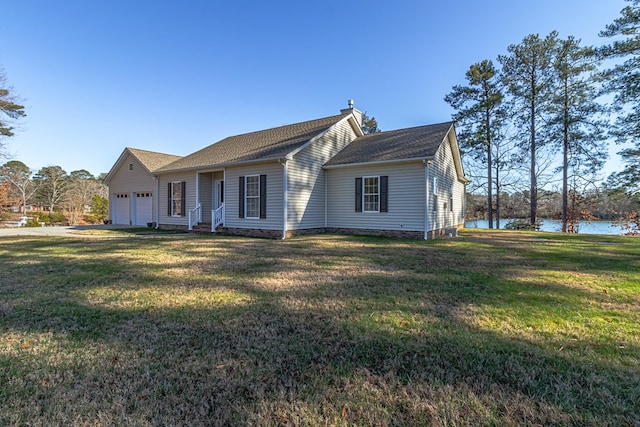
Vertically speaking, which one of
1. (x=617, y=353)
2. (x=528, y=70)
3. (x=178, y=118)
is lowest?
(x=617, y=353)

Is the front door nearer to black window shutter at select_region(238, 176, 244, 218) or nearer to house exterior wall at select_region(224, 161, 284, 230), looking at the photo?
house exterior wall at select_region(224, 161, 284, 230)

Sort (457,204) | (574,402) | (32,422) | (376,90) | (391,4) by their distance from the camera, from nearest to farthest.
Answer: (32,422) < (574,402) < (391,4) < (457,204) < (376,90)

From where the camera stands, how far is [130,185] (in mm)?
18375

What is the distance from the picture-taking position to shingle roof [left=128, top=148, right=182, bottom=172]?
1728 cm

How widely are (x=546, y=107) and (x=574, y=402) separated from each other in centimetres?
2430

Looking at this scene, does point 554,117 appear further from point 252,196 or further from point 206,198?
point 206,198

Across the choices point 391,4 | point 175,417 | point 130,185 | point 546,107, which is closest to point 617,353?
point 175,417

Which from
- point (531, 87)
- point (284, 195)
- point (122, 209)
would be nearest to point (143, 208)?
point (122, 209)

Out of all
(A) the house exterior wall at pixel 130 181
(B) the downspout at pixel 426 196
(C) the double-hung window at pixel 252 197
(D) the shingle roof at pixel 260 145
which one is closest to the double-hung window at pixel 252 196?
(C) the double-hung window at pixel 252 197

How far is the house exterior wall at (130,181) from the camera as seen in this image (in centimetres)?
1733

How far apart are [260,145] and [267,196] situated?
337 cm

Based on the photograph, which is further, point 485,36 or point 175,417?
point 485,36

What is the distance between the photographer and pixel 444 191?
1391cm

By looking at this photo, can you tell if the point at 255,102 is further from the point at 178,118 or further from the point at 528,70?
the point at 528,70
